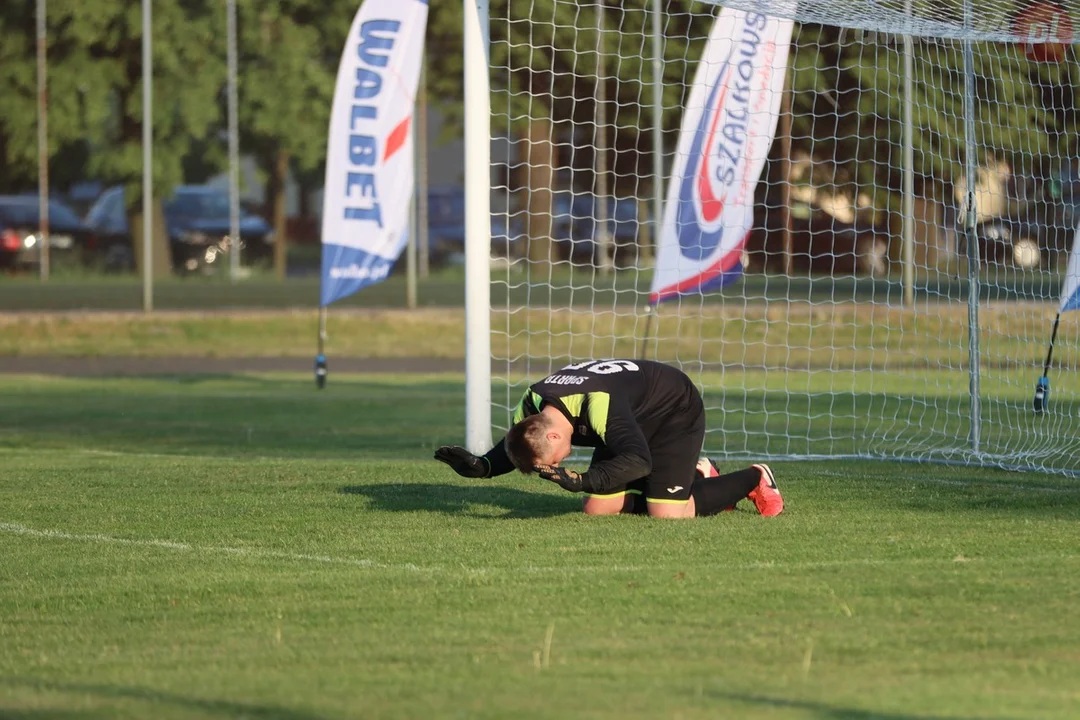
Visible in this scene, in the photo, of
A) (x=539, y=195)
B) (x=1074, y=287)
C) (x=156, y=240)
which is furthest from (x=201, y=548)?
(x=156, y=240)

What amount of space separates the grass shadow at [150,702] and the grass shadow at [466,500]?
3.51 m

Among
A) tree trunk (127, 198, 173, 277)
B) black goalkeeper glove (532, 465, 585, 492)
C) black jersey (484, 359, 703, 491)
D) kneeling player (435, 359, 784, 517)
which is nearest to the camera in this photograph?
black goalkeeper glove (532, 465, 585, 492)

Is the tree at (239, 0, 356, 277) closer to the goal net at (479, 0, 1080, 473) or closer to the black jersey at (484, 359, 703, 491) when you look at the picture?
the goal net at (479, 0, 1080, 473)

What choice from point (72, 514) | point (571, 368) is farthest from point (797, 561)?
point (72, 514)

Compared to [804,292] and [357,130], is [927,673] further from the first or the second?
[804,292]

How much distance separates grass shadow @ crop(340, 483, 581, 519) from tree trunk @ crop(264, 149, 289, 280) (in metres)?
23.9

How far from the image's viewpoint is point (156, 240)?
105ft

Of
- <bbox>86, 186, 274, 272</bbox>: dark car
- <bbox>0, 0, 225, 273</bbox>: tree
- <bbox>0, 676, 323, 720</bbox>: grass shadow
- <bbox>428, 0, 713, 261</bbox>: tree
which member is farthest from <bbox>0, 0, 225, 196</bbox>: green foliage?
<bbox>0, 676, 323, 720</bbox>: grass shadow

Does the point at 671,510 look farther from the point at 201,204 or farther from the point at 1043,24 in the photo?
the point at 201,204

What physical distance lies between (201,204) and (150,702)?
3280cm

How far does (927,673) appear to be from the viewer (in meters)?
4.94

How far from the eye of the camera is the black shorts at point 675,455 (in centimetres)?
781

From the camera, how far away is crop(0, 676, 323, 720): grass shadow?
179 inches

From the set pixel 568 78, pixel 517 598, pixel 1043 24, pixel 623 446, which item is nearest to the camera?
pixel 517 598
